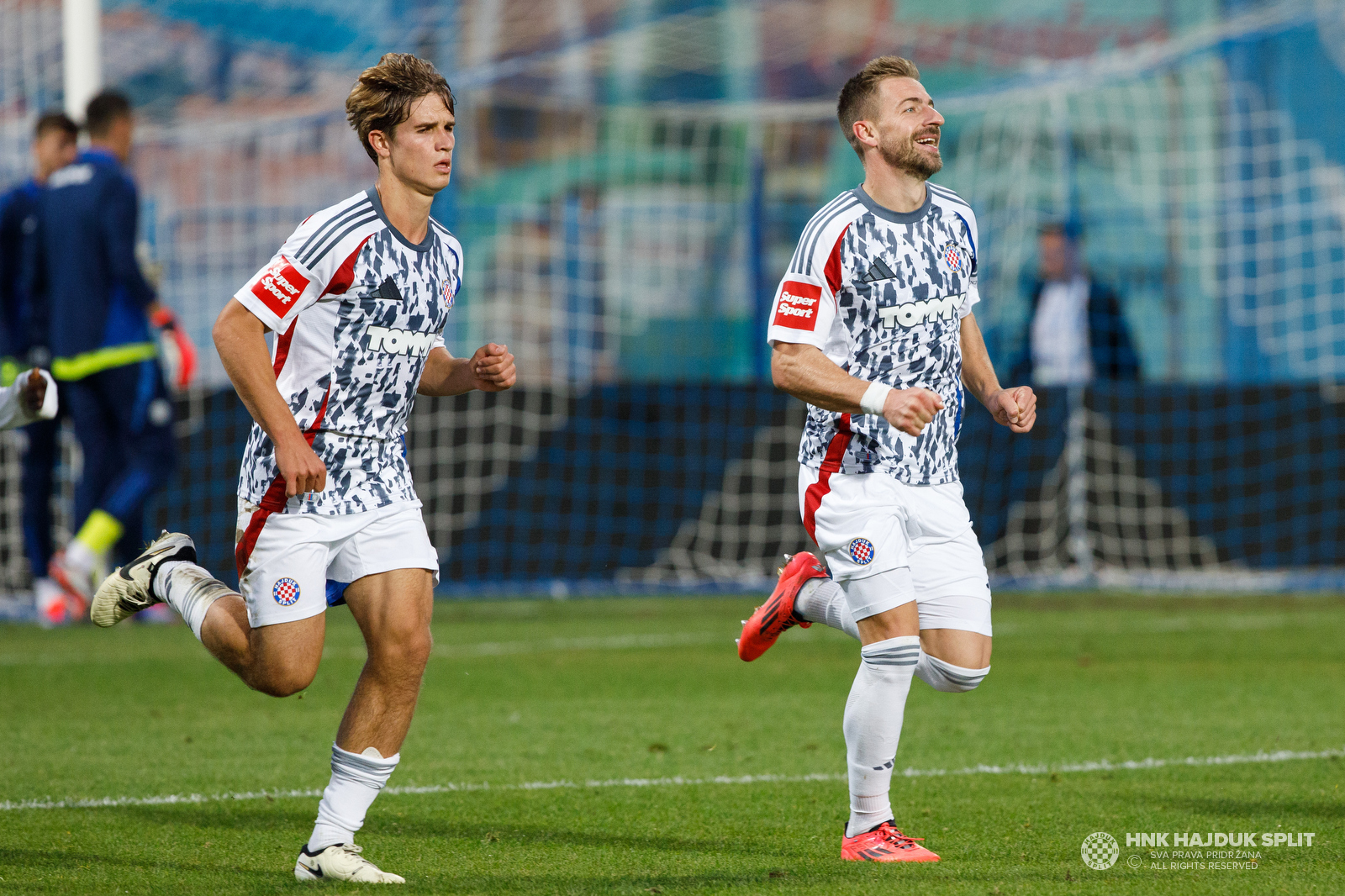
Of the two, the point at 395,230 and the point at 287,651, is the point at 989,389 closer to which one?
the point at 395,230

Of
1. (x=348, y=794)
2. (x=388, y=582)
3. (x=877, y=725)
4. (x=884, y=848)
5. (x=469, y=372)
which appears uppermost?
(x=469, y=372)

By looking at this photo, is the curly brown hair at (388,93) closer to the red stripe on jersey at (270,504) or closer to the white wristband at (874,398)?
the red stripe on jersey at (270,504)

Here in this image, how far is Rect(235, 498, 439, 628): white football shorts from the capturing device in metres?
4.69

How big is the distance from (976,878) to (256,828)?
2.12 m

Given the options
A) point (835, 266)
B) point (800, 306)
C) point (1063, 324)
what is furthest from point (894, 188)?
point (1063, 324)

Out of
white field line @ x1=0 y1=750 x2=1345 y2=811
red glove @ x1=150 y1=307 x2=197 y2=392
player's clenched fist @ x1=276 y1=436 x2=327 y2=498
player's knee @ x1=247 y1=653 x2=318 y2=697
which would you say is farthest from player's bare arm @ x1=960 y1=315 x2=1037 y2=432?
red glove @ x1=150 y1=307 x2=197 y2=392

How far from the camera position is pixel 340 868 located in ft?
15.0

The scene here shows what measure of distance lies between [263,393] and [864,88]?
1.93 metres

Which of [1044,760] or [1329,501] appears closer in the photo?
[1044,760]

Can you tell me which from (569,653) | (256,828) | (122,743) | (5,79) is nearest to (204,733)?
(122,743)

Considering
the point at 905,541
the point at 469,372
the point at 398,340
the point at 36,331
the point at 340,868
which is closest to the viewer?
the point at 340,868

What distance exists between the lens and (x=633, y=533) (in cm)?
1368

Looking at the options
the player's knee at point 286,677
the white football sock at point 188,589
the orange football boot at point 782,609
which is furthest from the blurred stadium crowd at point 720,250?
the player's knee at point 286,677

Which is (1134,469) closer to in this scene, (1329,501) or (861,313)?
(1329,501)
